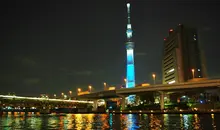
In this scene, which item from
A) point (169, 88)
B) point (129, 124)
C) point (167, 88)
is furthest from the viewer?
point (167, 88)

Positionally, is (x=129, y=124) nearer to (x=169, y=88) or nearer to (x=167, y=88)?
(x=169, y=88)

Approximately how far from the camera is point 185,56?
188625 millimetres

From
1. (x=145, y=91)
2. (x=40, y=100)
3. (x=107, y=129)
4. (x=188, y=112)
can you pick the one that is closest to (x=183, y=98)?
(x=145, y=91)

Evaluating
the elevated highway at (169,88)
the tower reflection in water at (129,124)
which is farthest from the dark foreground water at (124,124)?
the elevated highway at (169,88)

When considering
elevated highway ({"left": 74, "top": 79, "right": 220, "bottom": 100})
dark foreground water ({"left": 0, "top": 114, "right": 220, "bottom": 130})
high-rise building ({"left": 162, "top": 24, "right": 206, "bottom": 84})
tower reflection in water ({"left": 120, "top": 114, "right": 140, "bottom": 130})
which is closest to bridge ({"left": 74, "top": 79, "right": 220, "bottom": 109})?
elevated highway ({"left": 74, "top": 79, "right": 220, "bottom": 100})

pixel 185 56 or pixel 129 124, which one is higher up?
pixel 185 56

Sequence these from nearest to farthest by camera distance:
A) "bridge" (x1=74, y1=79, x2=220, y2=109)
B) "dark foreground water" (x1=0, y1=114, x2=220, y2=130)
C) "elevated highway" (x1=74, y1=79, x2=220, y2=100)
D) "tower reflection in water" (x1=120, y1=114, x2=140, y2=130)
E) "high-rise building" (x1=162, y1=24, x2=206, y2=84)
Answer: "dark foreground water" (x1=0, y1=114, x2=220, y2=130) < "tower reflection in water" (x1=120, y1=114, x2=140, y2=130) < "elevated highway" (x1=74, y1=79, x2=220, y2=100) < "bridge" (x1=74, y1=79, x2=220, y2=109) < "high-rise building" (x1=162, y1=24, x2=206, y2=84)

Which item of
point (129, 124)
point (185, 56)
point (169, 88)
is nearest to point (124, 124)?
point (129, 124)

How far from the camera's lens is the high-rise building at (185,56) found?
7215 inches

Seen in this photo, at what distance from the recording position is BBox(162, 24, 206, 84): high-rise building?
183 meters

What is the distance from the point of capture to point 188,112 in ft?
Answer: 311

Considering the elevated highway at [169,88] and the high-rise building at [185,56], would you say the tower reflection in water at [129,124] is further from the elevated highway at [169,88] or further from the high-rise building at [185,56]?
the high-rise building at [185,56]

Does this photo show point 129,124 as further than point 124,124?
No

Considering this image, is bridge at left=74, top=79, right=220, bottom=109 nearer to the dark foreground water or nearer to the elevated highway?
the elevated highway
